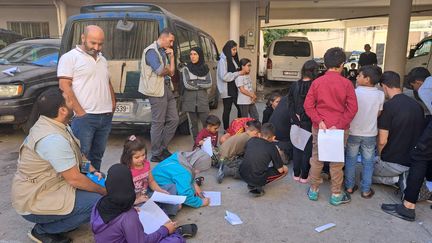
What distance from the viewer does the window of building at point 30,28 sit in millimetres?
12992

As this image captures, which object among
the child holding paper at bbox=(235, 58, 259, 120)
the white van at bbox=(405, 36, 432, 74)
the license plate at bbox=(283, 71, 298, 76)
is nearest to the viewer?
the child holding paper at bbox=(235, 58, 259, 120)

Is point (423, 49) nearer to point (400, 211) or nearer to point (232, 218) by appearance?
point (400, 211)

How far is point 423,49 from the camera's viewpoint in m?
10.3

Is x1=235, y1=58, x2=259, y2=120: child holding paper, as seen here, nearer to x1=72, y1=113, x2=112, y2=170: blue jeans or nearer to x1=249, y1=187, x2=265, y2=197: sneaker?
x1=249, y1=187, x2=265, y2=197: sneaker

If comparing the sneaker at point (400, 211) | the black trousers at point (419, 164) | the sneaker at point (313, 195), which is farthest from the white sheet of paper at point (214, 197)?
the black trousers at point (419, 164)

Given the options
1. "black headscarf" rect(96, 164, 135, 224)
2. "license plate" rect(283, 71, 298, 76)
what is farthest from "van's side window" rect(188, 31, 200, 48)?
"license plate" rect(283, 71, 298, 76)

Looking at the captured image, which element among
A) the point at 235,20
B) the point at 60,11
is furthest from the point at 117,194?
the point at 60,11

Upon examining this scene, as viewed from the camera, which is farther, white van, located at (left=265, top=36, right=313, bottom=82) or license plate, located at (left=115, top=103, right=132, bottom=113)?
white van, located at (left=265, top=36, right=313, bottom=82)

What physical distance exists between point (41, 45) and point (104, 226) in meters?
6.03

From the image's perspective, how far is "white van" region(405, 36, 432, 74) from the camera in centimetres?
971

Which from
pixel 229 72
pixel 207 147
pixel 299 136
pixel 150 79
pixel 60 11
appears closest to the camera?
pixel 299 136

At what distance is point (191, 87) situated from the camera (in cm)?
528

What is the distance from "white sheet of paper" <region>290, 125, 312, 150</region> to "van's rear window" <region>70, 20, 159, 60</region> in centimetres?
237

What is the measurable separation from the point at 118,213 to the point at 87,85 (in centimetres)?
173
